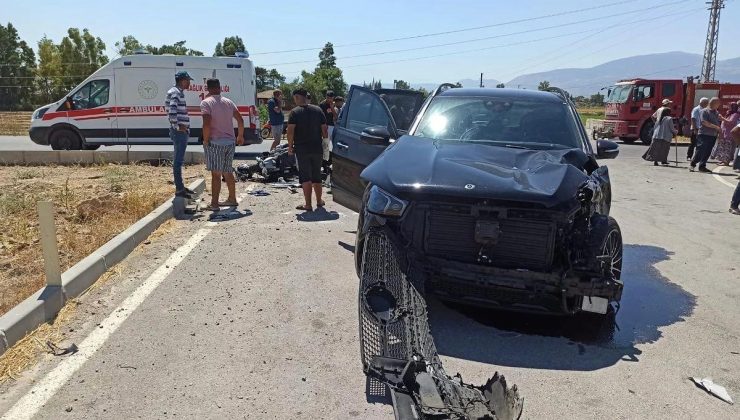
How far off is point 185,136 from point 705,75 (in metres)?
45.1

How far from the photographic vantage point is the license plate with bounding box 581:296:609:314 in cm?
371

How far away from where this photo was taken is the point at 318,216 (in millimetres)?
7883

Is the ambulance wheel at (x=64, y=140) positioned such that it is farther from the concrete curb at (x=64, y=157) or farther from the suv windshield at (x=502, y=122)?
the suv windshield at (x=502, y=122)

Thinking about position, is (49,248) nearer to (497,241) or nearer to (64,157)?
(497,241)

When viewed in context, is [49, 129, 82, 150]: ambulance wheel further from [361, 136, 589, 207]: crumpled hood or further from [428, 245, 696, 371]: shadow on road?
[428, 245, 696, 371]: shadow on road

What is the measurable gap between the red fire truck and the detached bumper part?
22403 millimetres

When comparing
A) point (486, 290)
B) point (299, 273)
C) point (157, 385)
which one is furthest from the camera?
point (299, 273)

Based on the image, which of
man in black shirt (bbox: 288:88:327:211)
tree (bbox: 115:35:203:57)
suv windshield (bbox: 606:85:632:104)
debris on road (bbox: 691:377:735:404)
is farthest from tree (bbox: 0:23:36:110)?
debris on road (bbox: 691:377:735:404)

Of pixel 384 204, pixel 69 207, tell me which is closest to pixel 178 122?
pixel 69 207

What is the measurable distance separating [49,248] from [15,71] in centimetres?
6724

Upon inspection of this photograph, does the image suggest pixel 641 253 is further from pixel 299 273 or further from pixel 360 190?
pixel 299 273

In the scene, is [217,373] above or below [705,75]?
below

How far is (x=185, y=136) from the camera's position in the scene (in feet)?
26.6

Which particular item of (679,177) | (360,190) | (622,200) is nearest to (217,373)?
(360,190)
